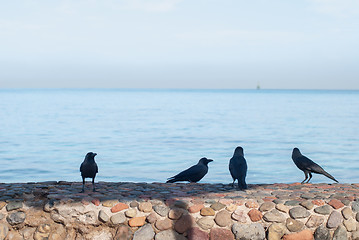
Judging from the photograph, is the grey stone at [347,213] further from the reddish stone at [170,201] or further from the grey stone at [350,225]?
the reddish stone at [170,201]

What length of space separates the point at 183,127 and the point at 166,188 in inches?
762

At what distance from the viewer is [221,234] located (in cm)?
603

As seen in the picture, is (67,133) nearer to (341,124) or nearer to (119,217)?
(341,124)

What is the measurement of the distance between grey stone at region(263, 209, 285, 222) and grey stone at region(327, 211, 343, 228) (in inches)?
24.4

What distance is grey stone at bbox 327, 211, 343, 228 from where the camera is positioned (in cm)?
624

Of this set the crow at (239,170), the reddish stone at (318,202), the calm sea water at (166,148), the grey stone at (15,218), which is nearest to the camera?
the grey stone at (15,218)

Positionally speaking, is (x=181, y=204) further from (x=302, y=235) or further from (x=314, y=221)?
(x=314, y=221)

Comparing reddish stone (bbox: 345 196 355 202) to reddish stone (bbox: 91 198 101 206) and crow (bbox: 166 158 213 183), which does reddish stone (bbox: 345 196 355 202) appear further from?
reddish stone (bbox: 91 198 101 206)

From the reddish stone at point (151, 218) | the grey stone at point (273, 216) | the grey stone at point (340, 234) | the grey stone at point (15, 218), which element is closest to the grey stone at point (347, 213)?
the grey stone at point (340, 234)

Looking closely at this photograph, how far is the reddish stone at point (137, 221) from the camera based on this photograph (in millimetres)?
6039

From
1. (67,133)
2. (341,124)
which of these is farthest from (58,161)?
(341,124)

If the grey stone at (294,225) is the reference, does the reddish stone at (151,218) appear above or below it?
above

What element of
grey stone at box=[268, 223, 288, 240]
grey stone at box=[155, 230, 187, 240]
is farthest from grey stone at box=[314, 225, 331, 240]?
grey stone at box=[155, 230, 187, 240]

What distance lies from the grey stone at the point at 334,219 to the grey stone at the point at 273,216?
0.62 meters
